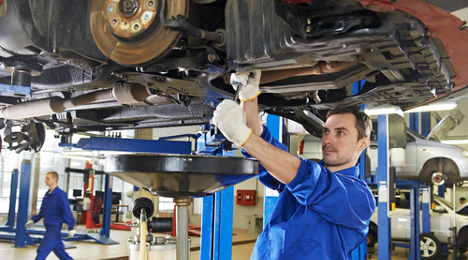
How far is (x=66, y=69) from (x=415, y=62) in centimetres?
220

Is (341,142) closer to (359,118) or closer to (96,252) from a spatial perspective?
(359,118)

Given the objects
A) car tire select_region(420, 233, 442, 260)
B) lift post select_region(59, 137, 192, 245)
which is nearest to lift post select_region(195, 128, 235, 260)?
lift post select_region(59, 137, 192, 245)

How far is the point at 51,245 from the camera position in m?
5.79

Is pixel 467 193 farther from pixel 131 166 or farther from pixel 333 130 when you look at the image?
pixel 131 166

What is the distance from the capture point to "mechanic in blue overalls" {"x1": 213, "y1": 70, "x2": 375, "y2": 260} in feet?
5.30

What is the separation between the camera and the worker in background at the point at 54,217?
5.85 m

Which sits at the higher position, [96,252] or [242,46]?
[242,46]

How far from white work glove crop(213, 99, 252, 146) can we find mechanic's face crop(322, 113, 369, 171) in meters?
0.72

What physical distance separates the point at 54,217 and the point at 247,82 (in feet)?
17.6

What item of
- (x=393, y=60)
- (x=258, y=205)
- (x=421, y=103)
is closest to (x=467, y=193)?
(x=258, y=205)

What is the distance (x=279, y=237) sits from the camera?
1.94 m

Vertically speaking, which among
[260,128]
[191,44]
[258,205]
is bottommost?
[258,205]

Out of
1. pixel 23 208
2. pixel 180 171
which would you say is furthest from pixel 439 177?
pixel 23 208

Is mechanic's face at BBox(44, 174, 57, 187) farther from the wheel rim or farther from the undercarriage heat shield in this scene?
the wheel rim
